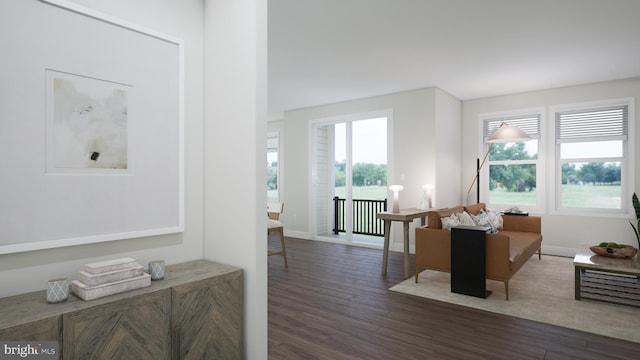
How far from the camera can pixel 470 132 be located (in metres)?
6.79

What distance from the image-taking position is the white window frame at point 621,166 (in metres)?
5.43

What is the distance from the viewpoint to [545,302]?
3.58 m

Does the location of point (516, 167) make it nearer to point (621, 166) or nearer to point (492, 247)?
point (621, 166)

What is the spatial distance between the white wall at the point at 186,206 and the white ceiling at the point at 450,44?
129 centimetres

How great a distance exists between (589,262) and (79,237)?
14.6 ft

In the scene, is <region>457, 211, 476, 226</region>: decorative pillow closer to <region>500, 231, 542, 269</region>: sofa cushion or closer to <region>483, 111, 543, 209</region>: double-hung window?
A: <region>500, 231, 542, 269</region>: sofa cushion

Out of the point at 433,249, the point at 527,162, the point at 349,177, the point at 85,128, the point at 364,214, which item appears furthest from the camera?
the point at 364,214

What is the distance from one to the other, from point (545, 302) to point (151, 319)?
3.69 metres

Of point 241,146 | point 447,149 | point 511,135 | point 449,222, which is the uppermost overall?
point 511,135

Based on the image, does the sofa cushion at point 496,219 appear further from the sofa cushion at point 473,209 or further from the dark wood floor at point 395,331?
the dark wood floor at point 395,331

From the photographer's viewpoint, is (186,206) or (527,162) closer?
(186,206)

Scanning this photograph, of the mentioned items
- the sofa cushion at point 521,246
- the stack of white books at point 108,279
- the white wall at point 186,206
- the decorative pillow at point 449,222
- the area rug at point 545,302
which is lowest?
the area rug at point 545,302

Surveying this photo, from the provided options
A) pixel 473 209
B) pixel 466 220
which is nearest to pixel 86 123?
pixel 466 220

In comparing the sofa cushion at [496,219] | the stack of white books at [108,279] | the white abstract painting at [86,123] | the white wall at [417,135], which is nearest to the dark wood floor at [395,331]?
the stack of white books at [108,279]
